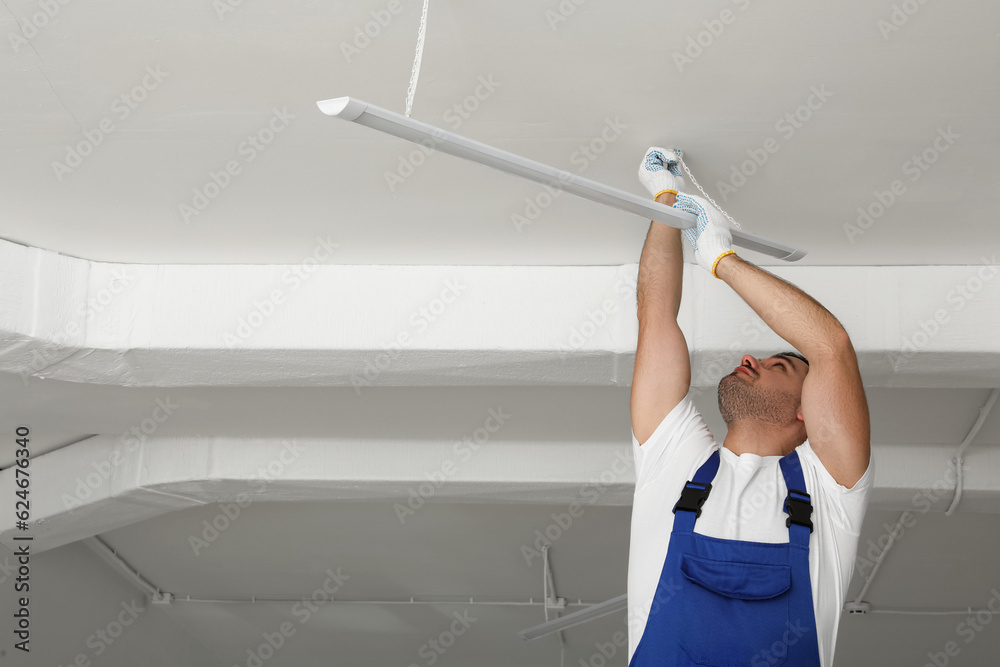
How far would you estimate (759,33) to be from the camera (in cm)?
246

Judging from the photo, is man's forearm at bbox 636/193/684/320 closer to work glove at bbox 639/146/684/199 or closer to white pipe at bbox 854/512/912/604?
work glove at bbox 639/146/684/199

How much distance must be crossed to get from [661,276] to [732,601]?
1.03 m

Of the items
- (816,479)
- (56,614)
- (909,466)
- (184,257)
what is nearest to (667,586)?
(816,479)

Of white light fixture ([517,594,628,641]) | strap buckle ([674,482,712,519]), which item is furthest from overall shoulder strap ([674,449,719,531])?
white light fixture ([517,594,628,641])

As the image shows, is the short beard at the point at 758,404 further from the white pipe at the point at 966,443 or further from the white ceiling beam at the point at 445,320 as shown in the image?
the white pipe at the point at 966,443

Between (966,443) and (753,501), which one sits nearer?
(753,501)

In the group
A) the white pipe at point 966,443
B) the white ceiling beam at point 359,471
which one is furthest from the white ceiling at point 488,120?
the white ceiling beam at point 359,471

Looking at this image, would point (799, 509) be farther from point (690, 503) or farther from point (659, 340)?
point (659, 340)

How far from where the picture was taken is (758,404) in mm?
2598

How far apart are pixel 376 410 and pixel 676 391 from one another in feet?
8.49

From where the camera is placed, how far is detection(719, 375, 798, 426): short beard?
2578 millimetres

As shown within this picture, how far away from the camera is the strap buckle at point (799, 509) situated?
7.52 ft

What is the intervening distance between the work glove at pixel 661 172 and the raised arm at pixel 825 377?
0.50 m

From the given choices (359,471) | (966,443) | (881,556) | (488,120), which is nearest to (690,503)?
(488,120)
